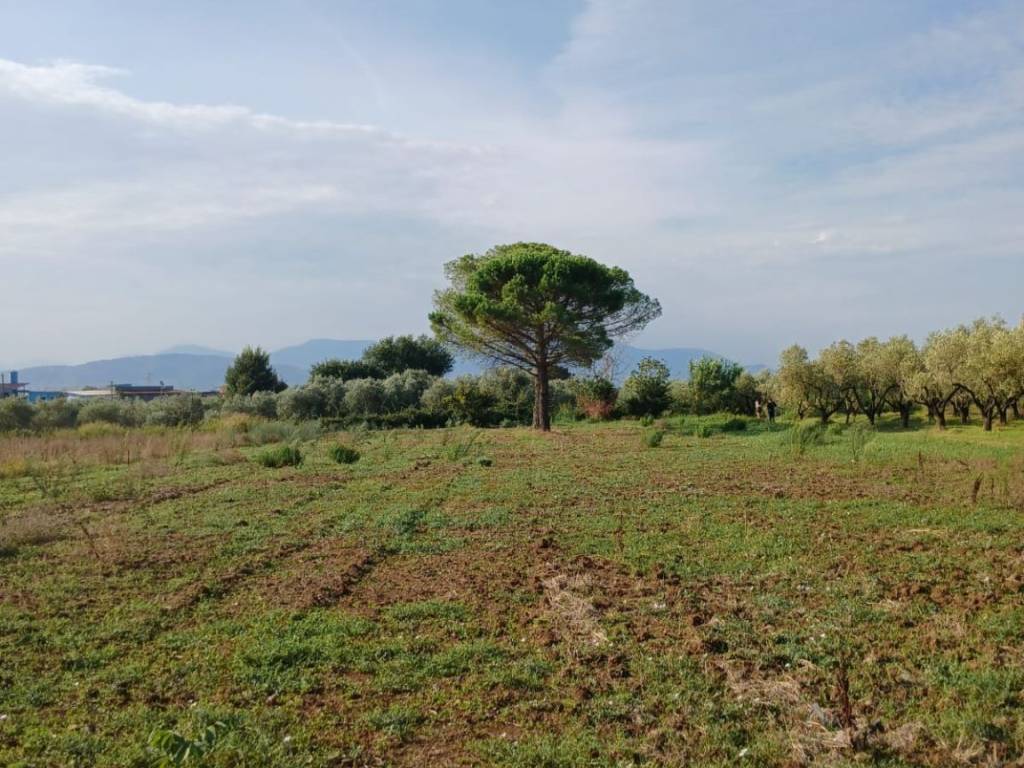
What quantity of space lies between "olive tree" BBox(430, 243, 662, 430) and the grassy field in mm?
15705

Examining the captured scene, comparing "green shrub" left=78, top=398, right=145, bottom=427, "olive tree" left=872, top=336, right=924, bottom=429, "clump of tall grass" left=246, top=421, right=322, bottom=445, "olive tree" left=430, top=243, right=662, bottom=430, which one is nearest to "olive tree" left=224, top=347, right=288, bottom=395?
"green shrub" left=78, top=398, right=145, bottom=427

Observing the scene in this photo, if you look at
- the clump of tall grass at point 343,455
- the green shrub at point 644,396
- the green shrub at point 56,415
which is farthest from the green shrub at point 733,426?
the green shrub at point 56,415

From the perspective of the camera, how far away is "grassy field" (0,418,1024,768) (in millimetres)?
3467

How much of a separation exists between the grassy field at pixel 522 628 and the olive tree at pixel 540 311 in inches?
618

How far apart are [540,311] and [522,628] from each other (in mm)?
21988

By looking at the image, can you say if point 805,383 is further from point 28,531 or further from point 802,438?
point 28,531

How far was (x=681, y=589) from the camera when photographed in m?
5.80

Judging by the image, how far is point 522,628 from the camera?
5.01 m

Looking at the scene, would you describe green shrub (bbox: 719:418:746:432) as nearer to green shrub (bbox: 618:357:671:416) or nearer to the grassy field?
green shrub (bbox: 618:357:671:416)

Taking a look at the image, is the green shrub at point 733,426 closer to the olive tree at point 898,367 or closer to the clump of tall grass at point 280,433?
the olive tree at point 898,367

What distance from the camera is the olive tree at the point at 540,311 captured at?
84.8 ft

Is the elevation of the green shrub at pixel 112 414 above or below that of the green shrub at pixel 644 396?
below

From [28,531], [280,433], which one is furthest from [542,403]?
[28,531]

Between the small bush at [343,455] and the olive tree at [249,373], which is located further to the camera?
the olive tree at [249,373]
